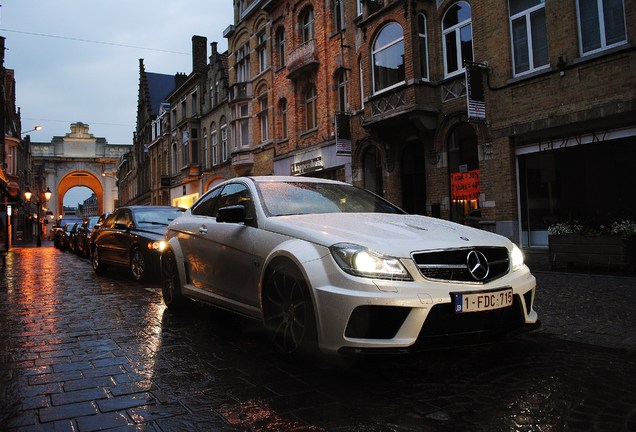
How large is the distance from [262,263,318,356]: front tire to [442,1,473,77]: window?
476 inches

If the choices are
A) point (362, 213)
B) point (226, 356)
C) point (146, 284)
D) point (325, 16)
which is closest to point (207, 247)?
point (226, 356)

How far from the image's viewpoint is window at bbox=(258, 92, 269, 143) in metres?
25.8

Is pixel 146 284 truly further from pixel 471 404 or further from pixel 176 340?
pixel 471 404

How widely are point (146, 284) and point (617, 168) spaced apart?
34.2 ft

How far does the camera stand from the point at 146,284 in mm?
9484

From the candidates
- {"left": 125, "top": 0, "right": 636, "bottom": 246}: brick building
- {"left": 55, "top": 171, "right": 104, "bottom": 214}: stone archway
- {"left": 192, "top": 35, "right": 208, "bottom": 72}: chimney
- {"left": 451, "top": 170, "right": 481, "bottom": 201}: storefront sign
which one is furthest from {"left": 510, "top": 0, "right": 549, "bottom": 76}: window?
{"left": 55, "top": 171, "right": 104, "bottom": 214}: stone archway

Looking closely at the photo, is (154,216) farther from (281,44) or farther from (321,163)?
(281,44)

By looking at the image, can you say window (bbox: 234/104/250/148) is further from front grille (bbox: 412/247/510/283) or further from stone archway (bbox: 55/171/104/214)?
stone archway (bbox: 55/171/104/214)

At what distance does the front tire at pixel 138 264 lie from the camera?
965 centimetres

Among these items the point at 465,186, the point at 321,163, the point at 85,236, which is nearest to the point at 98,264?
the point at 85,236

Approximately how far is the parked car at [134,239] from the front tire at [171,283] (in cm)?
289

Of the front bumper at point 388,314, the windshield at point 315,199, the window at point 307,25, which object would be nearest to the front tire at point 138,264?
the windshield at point 315,199

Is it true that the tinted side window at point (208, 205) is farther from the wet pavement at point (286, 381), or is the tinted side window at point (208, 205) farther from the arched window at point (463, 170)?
the arched window at point (463, 170)

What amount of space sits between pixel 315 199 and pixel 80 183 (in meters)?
94.8
